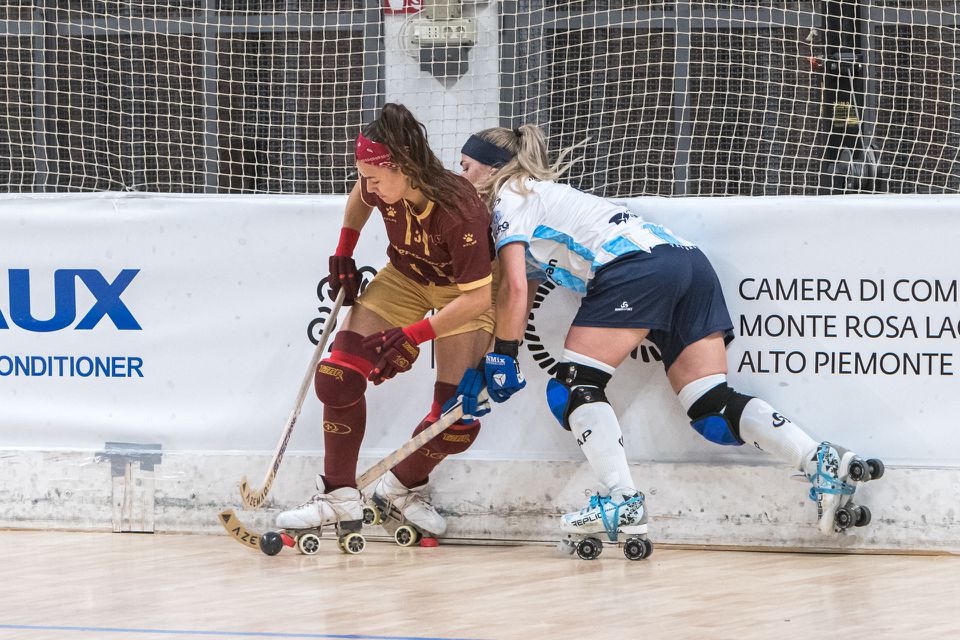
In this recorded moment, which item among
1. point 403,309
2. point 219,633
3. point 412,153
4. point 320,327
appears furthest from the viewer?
point 320,327

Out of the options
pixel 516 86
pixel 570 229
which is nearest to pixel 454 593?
pixel 570 229

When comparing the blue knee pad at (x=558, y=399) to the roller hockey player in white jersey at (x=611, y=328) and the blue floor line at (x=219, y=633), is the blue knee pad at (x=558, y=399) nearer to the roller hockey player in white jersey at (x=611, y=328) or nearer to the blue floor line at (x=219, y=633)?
the roller hockey player in white jersey at (x=611, y=328)

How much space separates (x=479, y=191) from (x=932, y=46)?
9.33 feet

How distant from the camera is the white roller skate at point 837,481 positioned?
12.3 ft

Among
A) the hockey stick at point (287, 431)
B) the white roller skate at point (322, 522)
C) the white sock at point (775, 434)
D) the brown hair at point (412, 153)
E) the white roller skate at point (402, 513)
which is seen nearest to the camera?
the brown hair at point (412, 153)

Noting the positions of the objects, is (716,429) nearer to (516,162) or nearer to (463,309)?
(463,309)

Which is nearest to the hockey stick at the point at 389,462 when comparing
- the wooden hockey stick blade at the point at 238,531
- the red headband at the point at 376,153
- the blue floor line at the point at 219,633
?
the wooden hockey stick blade at the point at 238,531

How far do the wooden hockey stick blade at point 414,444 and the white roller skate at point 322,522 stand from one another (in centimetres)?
7

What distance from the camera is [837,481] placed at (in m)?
3.79

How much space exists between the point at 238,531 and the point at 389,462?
0.54 m

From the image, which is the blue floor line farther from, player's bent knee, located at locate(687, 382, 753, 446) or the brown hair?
player's bent knee, located at locate(687, 382, 753, 446)

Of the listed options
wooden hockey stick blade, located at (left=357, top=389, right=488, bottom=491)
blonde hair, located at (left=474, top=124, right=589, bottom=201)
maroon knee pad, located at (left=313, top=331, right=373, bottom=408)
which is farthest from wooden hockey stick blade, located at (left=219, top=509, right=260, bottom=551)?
blonde hair, located at (left=474, top=124, right=589, bottom=201)

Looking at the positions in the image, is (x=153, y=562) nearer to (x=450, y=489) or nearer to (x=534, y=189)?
(x=450, y=489)

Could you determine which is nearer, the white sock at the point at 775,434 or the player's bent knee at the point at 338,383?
the white sock at the point at 775,434
